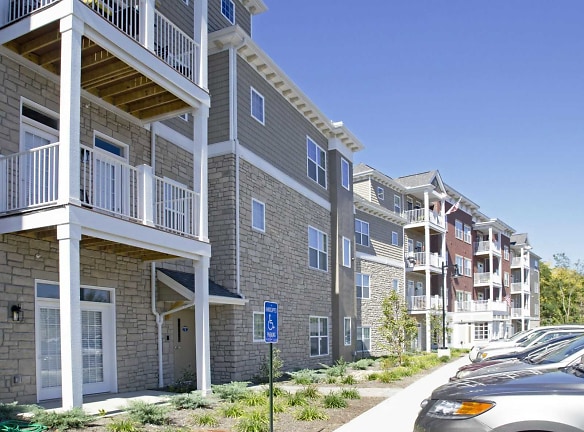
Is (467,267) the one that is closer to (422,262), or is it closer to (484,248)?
(484,248)

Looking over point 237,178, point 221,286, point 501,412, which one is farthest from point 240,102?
point 501,412

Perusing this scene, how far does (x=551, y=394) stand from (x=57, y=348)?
30.6 ft

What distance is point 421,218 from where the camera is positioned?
123 ft

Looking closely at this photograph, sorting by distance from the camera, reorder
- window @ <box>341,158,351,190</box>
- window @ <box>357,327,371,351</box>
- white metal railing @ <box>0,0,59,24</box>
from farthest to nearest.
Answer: window @ <box>357,327,371,351</box> < window @ <box>341,158,351,190</box> < white metal railing @ <box>0,0,59,24</box>

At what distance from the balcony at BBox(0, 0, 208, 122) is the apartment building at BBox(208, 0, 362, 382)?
3363 mm

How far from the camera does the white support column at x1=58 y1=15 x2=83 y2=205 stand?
951 cm

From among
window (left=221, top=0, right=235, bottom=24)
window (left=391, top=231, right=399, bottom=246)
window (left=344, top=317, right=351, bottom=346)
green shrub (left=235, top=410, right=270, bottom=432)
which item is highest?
window (left=221, top=0, right=235, bottom=24)

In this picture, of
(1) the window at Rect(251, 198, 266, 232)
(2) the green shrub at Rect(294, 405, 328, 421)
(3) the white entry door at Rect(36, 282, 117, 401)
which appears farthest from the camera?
(1) the window at Rect(251, 198, 266, 232)

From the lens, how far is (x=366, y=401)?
13055 mm

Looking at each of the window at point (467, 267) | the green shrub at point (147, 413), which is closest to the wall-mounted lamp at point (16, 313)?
the green shrub at point (147, 413)

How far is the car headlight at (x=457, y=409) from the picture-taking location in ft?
16.5

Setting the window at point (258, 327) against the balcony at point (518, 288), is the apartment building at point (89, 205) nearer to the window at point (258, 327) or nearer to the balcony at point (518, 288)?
the window at point (258, 327)

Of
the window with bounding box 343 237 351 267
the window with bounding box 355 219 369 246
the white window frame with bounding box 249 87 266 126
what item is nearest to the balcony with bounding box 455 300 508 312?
the window with bounding box 355 219 369 246

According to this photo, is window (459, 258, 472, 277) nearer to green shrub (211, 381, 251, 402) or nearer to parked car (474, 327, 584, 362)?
parked car (474, 327, 584, 362)
